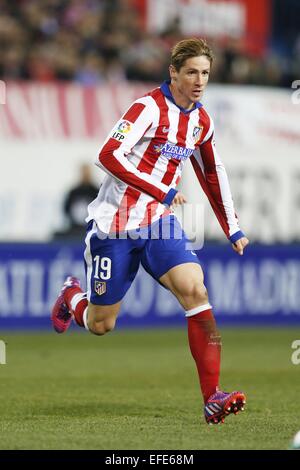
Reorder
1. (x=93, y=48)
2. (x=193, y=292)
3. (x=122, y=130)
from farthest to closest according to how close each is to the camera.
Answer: (x=93, y=48) → (x=122, y=130) → (x=193, y=292)

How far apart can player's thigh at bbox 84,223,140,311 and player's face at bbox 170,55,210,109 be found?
108 centimetres

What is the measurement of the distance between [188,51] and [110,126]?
9.72 meters

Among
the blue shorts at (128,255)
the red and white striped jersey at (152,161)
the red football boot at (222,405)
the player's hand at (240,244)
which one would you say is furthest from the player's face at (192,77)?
the red football boot at (222,405)

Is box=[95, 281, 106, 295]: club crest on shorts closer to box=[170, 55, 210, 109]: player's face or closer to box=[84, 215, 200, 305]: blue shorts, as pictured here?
box=[84, 215, 200, 305]: blue shorts

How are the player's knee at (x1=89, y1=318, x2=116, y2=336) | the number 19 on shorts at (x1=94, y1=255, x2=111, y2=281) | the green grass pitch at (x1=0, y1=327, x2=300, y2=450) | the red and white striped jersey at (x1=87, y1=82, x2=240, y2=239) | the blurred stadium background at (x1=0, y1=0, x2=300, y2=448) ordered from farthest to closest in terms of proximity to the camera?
the blurred stadium background at (x1=0, y1=0, x2=300, y2=448), the player's knee at (x1=89, y1=318, x2=116, y2=336), the number 19 on shorts at (x1=94, y1=255, x2=111, y2=281), the red and white striped jersey at (x1=87, y1=82, x2=240, y2=239), the green grass pitch at (x1=0, y1=327, x2=300, y2=450)

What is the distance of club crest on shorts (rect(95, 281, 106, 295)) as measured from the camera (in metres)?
8.07

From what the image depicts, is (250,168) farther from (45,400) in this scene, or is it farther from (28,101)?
(45,400)

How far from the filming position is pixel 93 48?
60.2ft

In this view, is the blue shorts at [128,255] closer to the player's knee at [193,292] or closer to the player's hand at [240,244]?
the player's knee at [193,292]

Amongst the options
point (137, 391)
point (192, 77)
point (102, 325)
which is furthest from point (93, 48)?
point (192, 77)

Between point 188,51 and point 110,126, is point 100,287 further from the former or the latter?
point 110,126

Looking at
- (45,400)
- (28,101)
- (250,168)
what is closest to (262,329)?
(250,168)

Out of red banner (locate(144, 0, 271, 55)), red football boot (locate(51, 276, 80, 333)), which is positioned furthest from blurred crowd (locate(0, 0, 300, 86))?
red football boot (locate(51, 276, 80, 333))

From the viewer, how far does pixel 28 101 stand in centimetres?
1686
